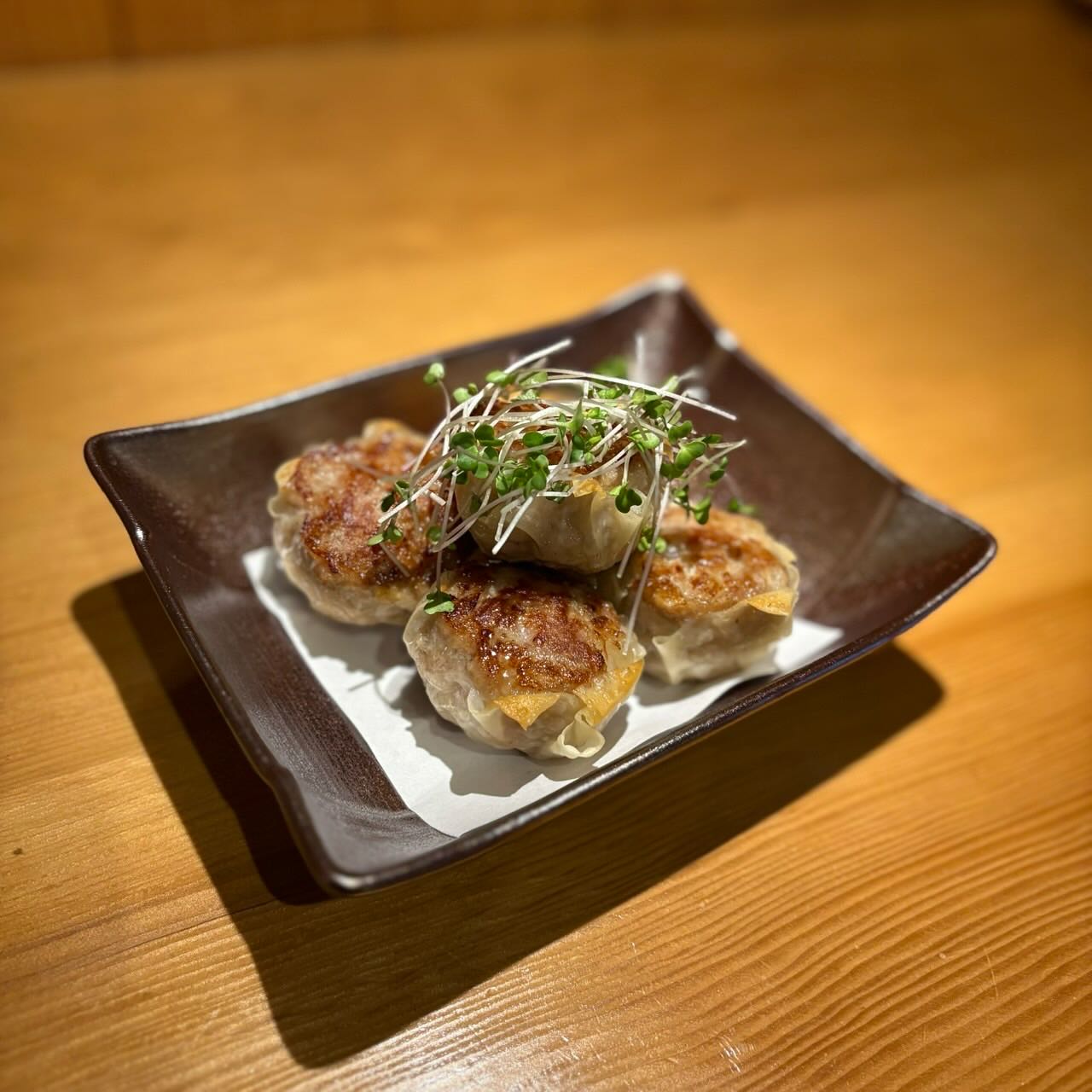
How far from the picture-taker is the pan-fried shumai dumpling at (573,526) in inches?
70.5

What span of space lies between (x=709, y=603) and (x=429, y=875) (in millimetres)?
727

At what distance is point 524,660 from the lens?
1.71 metres

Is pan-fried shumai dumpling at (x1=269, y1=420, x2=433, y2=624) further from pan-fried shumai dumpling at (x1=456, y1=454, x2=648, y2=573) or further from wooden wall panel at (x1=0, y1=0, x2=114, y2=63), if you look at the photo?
wooden wall panel at (x1=0, y1=0, x2=114, y2=63)

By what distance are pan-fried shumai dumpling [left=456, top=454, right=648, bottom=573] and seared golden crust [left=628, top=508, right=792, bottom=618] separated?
4.6 inches

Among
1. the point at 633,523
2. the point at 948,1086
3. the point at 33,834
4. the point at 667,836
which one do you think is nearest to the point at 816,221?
the point at 633,523

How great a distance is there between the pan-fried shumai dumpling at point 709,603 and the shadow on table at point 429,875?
20cm

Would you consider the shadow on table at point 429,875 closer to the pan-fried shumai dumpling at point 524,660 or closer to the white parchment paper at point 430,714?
the white parchment paper at point 430,714

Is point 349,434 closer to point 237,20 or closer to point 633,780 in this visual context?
point 633,780

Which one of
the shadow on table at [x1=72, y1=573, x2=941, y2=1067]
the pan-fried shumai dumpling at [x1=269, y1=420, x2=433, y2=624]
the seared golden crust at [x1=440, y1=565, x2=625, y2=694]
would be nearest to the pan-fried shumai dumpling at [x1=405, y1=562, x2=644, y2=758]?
the seared golden crust at [x1=440, y1=565, x2=625, y2=694]

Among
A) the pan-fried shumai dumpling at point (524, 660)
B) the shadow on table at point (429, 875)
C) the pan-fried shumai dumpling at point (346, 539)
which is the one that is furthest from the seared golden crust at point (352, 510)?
the shadow on table at point (429, 875)

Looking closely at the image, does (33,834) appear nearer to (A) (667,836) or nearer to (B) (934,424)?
(A) (667,836)

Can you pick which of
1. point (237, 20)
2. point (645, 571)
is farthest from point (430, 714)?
point (237, 20)

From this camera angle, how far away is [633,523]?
1845 millimetres

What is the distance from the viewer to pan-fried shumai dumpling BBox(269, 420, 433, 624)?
1.89 meters
